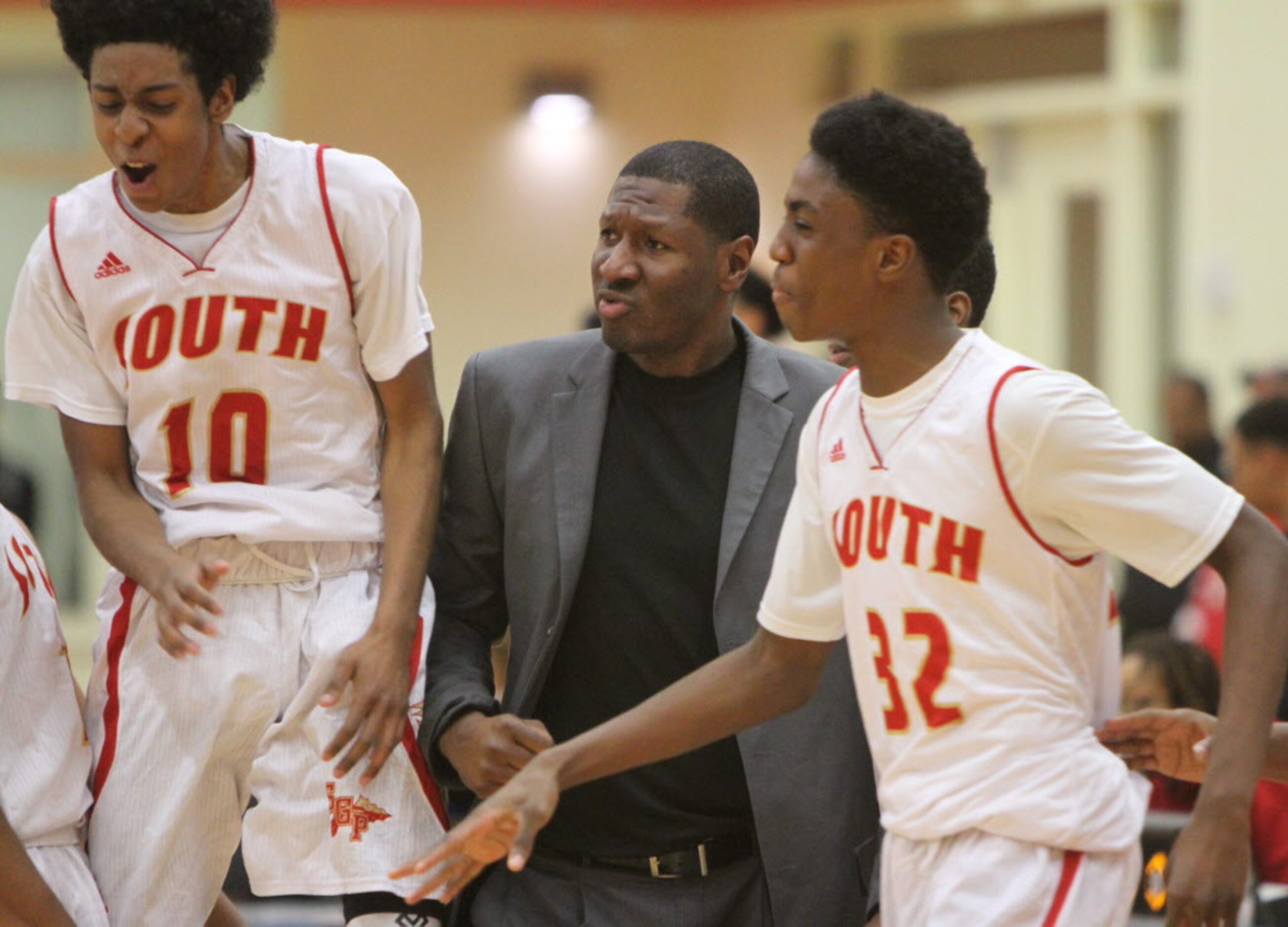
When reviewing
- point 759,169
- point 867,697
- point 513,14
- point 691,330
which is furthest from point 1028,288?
point 867,697

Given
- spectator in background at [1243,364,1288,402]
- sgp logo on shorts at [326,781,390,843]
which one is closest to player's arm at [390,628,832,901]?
sgp logo on shorts at [326,781,390,843]

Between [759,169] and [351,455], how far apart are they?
9.30 metres

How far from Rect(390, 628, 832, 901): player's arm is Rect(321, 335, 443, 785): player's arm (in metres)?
0.27

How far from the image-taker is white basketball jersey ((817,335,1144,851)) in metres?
3.22

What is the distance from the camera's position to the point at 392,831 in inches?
150

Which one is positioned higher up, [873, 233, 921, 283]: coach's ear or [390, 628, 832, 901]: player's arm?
[873, 233, 921, 283]: coach's ear

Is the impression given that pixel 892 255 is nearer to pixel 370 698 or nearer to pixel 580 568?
pixel 580 568

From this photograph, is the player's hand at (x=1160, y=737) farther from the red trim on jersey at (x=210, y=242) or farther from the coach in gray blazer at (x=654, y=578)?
the red trim on jersey at (x=210, y=242)

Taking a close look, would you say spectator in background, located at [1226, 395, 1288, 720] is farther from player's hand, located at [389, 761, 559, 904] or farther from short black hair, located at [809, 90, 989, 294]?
player's hand, located at [389, 761, 559, 904]

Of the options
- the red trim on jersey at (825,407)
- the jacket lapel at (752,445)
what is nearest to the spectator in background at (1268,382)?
the jacket lapel at (752,445)

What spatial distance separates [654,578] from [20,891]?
4.41ft

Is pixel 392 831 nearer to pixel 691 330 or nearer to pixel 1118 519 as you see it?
pixel 691 330

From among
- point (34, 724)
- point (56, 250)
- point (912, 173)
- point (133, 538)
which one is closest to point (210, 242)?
point (56, 250)

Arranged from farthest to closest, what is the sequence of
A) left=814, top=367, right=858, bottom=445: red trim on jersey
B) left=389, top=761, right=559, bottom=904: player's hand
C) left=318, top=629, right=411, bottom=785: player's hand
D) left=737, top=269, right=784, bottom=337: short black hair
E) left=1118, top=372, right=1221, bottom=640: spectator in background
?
left=1118, top=372, right=1221, bottom=640: spectator in background, left=737, top=269, right=784, bottom=337: short black hair, left=318, top=629, right=411, bottom=785: player's hand, left=814, top=367, right=858, bottom=445: red trim on jersey, left=389, top=761, right=559, bottom=904: player's hand
